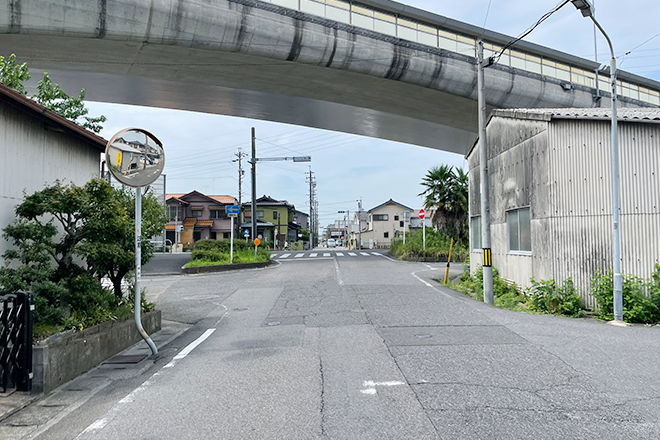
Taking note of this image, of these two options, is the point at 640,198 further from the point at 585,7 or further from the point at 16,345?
the point at 16,345

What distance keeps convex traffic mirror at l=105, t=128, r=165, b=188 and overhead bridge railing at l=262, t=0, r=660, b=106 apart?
15566 millimetres

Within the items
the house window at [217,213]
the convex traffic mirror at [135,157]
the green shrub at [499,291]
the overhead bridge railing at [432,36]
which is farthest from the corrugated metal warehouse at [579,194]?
the house window at [217,213]

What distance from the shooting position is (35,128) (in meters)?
7.50

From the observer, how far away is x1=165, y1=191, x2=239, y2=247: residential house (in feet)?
194

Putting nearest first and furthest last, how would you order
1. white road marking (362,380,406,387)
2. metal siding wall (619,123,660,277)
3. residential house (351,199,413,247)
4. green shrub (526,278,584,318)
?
1. white road marking (362,380,406,387)
2. metal siding wall (619,123,660,277)
3. green shrub (526,278,584,318)
4. residential house (351,199,413,247)

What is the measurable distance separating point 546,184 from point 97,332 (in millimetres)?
10052

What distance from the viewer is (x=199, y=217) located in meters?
60.6

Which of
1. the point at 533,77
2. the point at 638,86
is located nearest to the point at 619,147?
the point at 533,77

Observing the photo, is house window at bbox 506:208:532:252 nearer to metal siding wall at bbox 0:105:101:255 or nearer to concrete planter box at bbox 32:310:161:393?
concrete planter box at bbox 32:310:161:393

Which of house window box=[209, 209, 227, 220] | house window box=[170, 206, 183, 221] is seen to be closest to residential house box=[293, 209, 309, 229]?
house window box=[209, 209, 227, 220]

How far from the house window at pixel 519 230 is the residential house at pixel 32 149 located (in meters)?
10.5

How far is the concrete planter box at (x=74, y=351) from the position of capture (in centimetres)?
529

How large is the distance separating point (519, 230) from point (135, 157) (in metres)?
10.3

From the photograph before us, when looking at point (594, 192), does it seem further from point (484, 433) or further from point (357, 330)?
point (484, 433)
